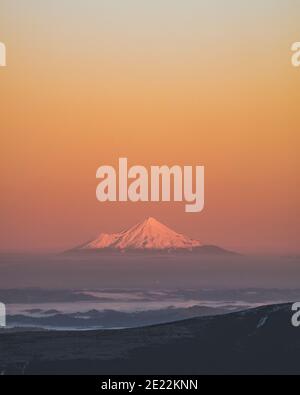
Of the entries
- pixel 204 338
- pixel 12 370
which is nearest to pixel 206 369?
pixel 204 338

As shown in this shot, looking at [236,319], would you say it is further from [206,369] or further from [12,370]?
[12,370]

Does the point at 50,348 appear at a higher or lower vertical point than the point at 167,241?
lower

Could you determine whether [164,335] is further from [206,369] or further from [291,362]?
[291,362]

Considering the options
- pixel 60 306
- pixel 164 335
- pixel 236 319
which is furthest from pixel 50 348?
pixel 236 319

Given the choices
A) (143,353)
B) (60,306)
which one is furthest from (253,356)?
(60,306)

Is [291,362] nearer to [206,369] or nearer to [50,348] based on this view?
[206,369]
